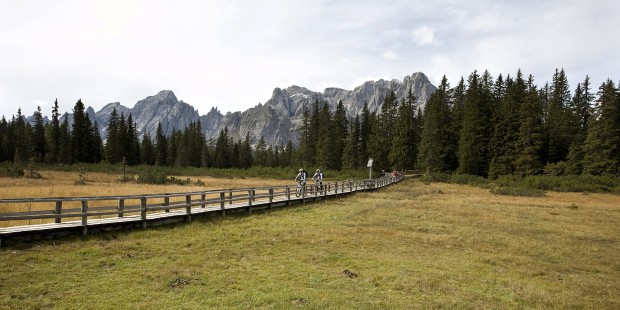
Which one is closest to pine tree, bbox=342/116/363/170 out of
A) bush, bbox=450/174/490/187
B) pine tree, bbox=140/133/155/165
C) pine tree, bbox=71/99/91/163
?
bush, bbox=450/174/490/187

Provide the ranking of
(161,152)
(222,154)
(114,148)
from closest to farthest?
(114,148) < (161,152) < (222,154)

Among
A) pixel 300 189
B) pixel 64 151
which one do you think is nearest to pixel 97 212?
pixel 300 189

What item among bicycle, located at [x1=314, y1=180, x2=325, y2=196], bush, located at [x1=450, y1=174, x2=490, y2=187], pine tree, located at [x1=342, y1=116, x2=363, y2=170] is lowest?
bush, located at [x1=450, y1=174, x2=490, y2=187]

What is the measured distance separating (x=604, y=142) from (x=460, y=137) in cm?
2124

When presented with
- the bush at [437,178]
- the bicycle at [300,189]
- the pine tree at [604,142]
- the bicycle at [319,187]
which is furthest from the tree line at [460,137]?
the bicycle at [300,189]

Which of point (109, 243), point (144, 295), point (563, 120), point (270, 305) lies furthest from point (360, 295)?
point (563, 120)

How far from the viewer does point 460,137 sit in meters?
68.9

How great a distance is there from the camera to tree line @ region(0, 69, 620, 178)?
56.8 m

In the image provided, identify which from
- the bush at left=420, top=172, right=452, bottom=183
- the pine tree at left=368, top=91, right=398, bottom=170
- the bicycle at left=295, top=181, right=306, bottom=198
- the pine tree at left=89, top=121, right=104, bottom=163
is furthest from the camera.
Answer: the pine tree at left=89, top=121, right=104, bottom=163

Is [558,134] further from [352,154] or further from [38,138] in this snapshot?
[38,138]

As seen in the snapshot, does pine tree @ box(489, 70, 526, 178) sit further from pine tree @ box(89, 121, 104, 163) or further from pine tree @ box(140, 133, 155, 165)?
pine tree @ box(140, 133, 155, 165)

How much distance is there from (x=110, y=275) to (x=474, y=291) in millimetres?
8738

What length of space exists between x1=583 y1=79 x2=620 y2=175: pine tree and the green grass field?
138 feet

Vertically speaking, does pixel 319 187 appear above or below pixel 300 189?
below
